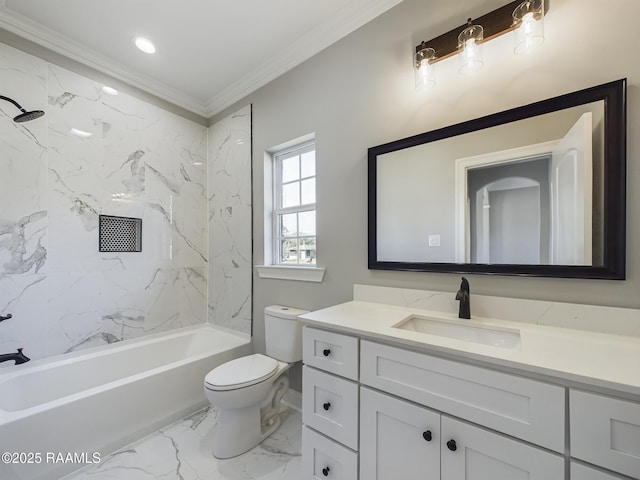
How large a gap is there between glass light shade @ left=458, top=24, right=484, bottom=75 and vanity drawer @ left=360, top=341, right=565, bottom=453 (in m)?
1.35

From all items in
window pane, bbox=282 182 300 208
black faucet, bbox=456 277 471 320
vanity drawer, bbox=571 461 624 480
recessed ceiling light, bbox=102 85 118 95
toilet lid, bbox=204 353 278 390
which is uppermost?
recessed ceiling light, bbox=102 85 118 95

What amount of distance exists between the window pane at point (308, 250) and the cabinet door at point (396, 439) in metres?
1.20

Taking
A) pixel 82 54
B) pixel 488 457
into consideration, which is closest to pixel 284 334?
pixel 488 457

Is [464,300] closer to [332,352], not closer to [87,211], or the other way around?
[332,352]

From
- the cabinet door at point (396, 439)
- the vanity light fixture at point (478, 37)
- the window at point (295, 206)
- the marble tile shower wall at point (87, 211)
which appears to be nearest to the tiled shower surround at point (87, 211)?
the marble tile shower wall at point (87, 211)

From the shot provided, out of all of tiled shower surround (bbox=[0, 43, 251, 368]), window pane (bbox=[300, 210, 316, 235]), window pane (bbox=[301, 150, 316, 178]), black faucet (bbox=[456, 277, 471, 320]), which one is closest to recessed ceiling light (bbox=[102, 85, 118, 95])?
tiled shower surround (bbox=[0, 43, 251, 368])

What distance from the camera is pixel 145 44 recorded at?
203cm

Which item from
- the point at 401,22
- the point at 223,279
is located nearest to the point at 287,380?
the point at 223,279

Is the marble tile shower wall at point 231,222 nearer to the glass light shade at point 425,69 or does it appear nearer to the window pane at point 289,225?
the window pane at point 289,225

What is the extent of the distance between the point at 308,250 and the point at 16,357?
6.57 ft

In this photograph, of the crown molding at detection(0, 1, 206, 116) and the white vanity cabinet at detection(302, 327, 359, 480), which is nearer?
the white vanity cabinet at detection(302, 327, 359, 480)

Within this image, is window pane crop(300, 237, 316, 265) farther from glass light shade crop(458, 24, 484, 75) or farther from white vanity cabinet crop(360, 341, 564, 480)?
glass light shade crop(458, 24, 484, 75)

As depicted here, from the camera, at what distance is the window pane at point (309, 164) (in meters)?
2.18

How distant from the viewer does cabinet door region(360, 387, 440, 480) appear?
36.8 inches
